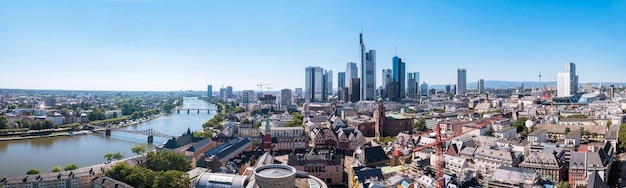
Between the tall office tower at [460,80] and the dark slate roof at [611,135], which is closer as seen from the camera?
the dark slate roof at [611,135]

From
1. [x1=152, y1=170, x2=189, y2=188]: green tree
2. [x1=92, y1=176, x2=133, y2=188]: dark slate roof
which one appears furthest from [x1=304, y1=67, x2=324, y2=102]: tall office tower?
[x1=152, y1=170, x2=189, y2=188]: green tree

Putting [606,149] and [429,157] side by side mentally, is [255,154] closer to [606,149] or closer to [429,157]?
[429,157]

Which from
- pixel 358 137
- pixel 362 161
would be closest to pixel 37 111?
pixel 358 137

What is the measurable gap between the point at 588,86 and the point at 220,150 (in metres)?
74.6

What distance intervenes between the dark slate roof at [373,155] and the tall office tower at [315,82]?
Result: 62.3 m

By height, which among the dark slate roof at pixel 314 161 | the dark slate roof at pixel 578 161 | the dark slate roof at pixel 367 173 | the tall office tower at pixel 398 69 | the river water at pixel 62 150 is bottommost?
the river water at pixel 62 150

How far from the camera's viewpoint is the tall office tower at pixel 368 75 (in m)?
Answer: 72.2

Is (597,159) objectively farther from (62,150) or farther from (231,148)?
(62,150)

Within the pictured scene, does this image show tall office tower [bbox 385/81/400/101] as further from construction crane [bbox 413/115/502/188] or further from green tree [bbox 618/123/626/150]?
green tree [bbox 618/123/626/150]

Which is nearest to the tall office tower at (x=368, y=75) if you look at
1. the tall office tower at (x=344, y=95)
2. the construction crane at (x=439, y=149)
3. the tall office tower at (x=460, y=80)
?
the tall office tower at (x=344, y=95)

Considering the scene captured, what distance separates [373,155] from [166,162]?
8.51 meters

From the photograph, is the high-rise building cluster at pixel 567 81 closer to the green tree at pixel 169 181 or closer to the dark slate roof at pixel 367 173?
the dark slate roof at pixel 367 173

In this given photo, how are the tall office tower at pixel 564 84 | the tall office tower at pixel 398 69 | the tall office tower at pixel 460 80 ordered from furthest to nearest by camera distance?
the tall office tower at pixel 460 80, the tall office tower at pixel 398 69, the tall office tower at pixel 564 84

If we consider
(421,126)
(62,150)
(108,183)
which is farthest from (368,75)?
(108,183)
